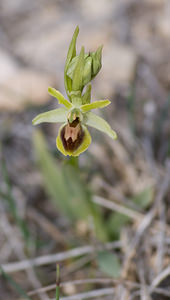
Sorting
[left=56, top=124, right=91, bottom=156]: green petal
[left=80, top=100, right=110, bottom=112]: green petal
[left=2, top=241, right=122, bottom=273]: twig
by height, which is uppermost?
[left=80, top=100, right=110, bottom=112]: green petal

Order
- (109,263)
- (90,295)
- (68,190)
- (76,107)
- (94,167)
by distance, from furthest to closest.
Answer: (94,167) < (68,190) < (109,263) < (90,295) < (76,107)

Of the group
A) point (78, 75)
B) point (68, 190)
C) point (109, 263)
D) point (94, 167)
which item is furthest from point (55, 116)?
point (94, 167)

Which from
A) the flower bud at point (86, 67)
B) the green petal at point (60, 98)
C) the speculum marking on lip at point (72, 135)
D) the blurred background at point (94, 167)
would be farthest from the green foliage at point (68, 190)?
the flower bud at point (86, 67)

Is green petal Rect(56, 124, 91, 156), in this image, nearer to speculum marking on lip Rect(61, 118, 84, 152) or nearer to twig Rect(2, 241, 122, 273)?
speculum marking on lip Rect(61, 118, 84, 152)

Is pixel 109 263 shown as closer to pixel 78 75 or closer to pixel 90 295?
pixel 90 295

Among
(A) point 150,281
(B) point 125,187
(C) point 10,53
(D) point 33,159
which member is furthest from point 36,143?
(C) point 10,53

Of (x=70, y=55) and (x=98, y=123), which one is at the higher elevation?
(x=70, y=55)

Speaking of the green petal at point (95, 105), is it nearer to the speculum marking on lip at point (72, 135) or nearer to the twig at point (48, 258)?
the speculum marking on lip at point (72, 135)

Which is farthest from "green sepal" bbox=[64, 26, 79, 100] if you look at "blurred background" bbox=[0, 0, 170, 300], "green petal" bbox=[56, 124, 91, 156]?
"blurred background" bbox=[0, 0, 170, 300]
